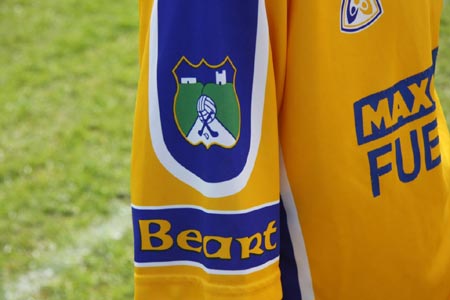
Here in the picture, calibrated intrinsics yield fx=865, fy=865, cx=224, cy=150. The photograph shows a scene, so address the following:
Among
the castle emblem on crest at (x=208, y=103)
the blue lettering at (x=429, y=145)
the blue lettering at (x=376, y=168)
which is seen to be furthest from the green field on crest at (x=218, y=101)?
the blue lettering at (x=429, y=145)

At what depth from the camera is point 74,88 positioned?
4.23 m

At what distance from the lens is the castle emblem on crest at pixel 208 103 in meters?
1.01

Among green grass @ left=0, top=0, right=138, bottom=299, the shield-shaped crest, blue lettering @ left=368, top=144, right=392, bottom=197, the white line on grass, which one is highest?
the shield-shaped crest

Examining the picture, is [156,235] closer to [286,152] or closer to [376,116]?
[286,152]

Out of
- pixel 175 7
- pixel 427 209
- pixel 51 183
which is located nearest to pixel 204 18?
pixel 175 7

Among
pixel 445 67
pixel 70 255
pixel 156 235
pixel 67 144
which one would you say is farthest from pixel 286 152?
pixel 445 67

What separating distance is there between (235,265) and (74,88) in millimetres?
3289

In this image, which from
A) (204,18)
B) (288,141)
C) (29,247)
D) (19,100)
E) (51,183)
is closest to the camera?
(204,18)

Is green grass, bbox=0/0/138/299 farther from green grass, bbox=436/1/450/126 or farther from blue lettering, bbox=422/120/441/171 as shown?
blue lettering, bbox=422/120/441/171

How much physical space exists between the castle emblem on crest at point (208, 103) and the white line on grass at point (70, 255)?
2052mm

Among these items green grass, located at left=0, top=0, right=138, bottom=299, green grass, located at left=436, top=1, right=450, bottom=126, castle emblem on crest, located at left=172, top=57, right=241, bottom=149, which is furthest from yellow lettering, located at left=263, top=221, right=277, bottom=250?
green grass, located at left=436, top=1, right=450, bottom=126

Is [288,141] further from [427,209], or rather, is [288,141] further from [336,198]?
[427,209]

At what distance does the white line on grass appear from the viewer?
2.96 meters

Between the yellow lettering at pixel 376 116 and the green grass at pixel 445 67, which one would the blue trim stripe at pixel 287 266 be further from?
the green grass at pixel 445 67
